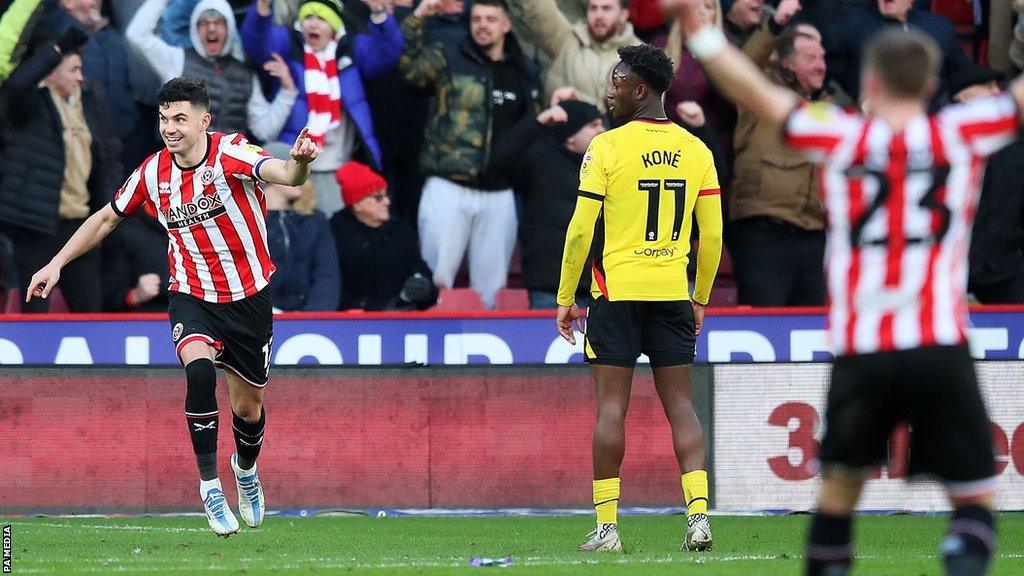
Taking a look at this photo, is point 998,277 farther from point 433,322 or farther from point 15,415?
point 15,415

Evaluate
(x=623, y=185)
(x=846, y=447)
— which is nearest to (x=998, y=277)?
(x=623, y=185)

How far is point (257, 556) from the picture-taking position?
758cm

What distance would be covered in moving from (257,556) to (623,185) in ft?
7.80

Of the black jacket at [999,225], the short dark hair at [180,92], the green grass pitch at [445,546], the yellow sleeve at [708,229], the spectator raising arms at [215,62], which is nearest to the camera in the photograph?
the green grass pitch at [445,546]

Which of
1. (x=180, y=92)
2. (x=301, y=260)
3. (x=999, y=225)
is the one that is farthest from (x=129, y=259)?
(x=999, y=225)

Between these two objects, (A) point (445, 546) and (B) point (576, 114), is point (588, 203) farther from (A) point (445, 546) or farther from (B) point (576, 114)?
(B) point (576, 114)

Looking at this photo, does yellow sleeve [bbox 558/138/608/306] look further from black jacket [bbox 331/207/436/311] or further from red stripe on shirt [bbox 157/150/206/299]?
black jacket [bbox 331/207/436/311]

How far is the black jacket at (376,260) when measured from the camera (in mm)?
11203

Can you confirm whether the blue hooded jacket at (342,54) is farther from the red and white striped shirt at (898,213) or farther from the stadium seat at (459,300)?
the red and white striped shirt at (898,213)

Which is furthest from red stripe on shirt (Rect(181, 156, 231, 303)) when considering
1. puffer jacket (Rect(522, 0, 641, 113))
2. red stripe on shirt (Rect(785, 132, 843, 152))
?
red stripe on shirt (Rect(785, 132, 843, 152))

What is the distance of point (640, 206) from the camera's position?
7547 mm

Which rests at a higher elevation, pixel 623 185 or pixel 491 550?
pixel 623 185

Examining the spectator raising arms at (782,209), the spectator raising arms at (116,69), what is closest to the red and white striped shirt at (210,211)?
the spectator raising arms at (116,69)

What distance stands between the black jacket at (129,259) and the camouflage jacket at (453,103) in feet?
6.29
